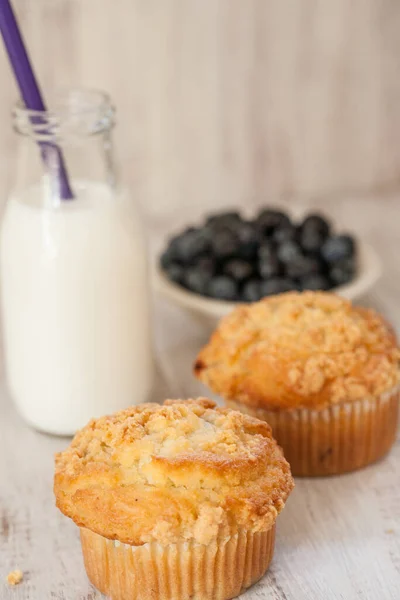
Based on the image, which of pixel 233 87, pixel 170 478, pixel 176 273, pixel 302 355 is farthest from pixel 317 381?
pixel 233 87

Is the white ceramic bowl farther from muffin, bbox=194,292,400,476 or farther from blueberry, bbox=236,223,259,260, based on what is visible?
muffin, bbox=194,292,400,476

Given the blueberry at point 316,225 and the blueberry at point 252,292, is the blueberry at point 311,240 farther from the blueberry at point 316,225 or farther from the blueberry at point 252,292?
the blueberry at point 252,292

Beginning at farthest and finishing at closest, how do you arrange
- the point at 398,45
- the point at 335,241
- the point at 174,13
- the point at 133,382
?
the point at 398,45, the point at 174,13, the point at 335,241, the point at 133,382

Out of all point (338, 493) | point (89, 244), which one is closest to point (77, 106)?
point (89, 244)

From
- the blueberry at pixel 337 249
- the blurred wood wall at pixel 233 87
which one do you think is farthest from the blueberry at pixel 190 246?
the blurred wood wall at pixel 233 87

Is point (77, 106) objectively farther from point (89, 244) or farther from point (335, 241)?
point (335, 241)

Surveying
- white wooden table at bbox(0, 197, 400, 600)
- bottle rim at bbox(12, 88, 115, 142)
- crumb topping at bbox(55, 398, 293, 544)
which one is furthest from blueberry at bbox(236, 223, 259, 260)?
crumb topping at bbox(55, 398, 293, 544)
